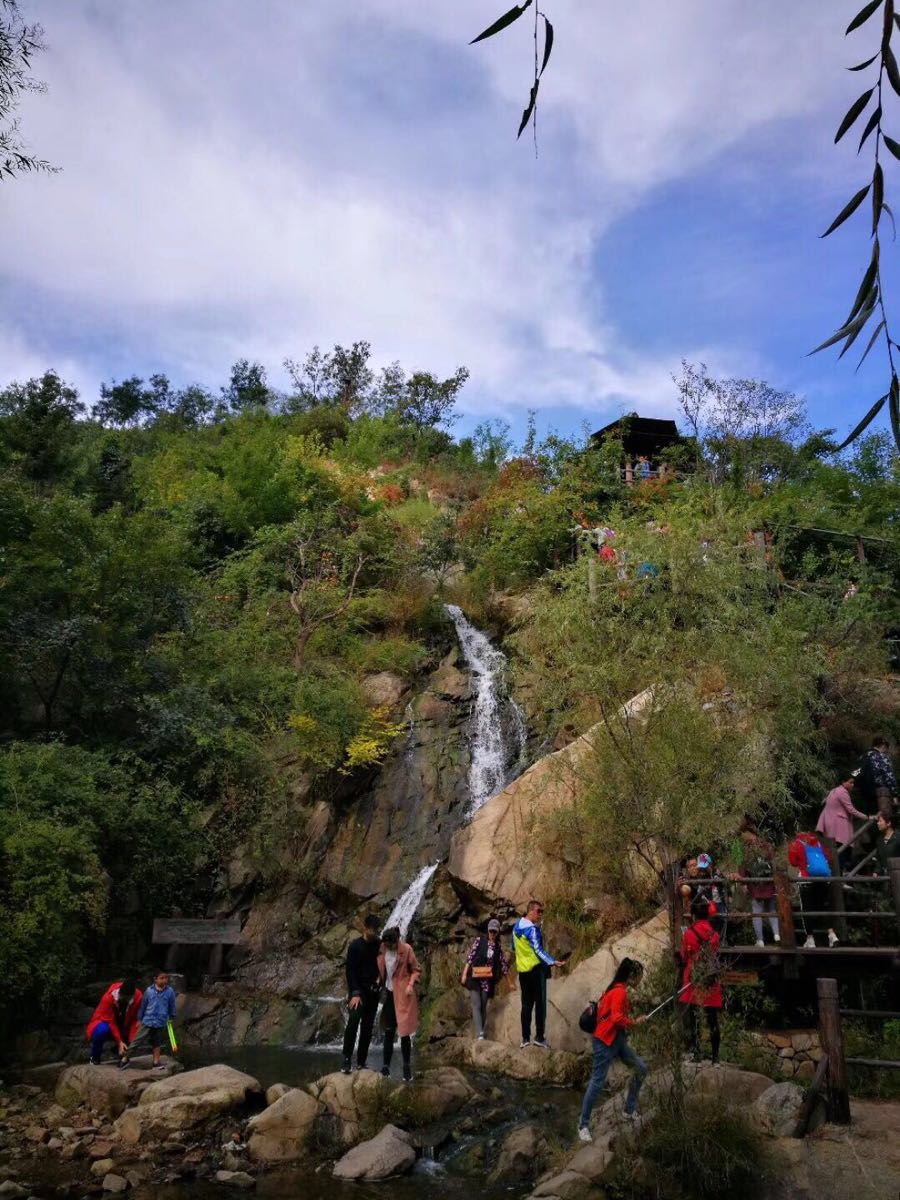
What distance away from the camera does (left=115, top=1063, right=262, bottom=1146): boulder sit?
326 inches

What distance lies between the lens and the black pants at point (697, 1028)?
8.66m

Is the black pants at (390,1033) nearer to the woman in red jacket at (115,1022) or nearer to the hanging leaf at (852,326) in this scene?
the woman in red jacket at (115,1022)

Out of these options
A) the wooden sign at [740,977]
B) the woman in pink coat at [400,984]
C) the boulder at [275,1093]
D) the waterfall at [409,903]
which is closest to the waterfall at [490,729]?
the waterfall at [409,903]

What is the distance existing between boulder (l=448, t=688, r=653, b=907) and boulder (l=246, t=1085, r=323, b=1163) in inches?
226

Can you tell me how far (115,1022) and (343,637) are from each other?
12516 mm

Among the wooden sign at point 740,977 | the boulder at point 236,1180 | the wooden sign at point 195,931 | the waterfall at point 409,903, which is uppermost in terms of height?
the waterfall at point 409,903

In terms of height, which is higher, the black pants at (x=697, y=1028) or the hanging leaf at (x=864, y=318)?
the hanging leaf at (x=864, y=318)

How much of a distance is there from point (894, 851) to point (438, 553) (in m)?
17.2

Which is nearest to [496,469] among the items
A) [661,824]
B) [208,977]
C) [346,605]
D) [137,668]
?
[346,605]

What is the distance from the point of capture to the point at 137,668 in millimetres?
17109

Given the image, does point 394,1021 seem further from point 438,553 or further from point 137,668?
point 438,553

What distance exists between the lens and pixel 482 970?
1093 centimetres

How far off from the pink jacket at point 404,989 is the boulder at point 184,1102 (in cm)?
176

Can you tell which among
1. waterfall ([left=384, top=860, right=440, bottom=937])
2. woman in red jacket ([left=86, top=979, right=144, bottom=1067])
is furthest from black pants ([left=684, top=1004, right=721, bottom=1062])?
woman in red jacket ([left=86, top=979, right=144, bottom=1067])
